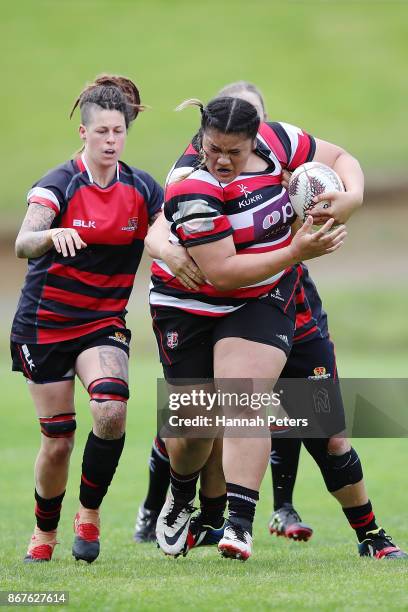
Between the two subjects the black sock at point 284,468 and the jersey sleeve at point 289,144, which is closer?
the jersey sleeve at point 289,144

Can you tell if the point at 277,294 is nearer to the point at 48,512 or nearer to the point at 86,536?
the point at 86,536

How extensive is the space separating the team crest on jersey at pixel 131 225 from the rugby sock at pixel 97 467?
1092 millimetres

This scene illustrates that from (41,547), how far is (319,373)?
68.3 inches

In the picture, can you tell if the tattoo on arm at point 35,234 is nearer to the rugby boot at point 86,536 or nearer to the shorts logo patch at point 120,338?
the shorts logo patch at point 120,338

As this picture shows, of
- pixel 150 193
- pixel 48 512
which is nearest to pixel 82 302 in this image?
pixel 150 193

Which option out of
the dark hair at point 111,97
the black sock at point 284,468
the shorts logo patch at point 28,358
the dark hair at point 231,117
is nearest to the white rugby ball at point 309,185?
the dark hair at point 231,117

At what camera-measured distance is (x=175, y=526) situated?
19.5ft

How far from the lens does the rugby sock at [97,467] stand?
5.81m

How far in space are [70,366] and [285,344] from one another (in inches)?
47.7

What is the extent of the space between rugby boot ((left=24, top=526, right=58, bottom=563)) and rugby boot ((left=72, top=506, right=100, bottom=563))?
301 millimetres

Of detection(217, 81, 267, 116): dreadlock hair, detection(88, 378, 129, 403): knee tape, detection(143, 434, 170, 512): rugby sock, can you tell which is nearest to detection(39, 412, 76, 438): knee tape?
detection(88, 378, 129, 403): knee tape

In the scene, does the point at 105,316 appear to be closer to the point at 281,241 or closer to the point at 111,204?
the point at 111,204

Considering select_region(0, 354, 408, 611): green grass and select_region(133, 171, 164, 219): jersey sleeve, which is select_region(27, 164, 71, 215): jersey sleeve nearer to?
select_region(133, 171, 164, 219): jersey sleeve

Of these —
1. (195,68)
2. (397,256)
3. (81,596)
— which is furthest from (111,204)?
(195,68)
